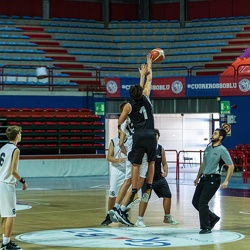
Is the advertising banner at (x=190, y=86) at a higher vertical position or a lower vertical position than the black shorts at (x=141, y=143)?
higher

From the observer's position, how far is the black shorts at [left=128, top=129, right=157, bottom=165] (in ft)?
43.5

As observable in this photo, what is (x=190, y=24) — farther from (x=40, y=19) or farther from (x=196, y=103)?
(x=196, y=103)

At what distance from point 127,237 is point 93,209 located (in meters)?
5.34

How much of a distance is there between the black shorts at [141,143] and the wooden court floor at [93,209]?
151 cm

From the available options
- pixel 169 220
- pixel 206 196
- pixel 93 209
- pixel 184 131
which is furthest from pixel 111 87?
pixel 206 196

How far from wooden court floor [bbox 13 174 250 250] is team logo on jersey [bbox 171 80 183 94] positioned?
7.35 meters

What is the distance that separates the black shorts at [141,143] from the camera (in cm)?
1327

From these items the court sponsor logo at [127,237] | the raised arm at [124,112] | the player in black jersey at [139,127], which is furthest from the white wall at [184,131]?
the raised arm at [124,112]

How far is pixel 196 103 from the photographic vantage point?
3356 centimetres

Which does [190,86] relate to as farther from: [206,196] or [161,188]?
[206,196]

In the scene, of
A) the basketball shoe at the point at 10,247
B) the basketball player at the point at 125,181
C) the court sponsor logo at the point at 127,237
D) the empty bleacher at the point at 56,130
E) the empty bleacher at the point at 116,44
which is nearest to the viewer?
the basketball shoe at the point at 10,247

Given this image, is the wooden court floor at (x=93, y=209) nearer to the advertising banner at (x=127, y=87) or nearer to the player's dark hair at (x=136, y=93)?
the player's dark hair at (x=136, y=93)

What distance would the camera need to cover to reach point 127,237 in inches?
485

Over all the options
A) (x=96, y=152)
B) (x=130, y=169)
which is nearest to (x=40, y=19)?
(x=96, y=152)
